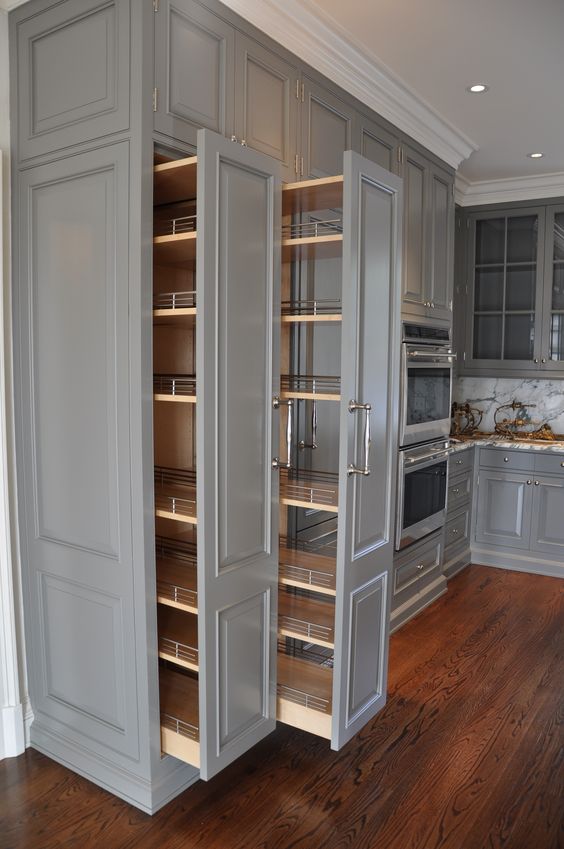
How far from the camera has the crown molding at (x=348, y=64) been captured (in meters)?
2.33

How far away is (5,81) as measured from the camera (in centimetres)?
222

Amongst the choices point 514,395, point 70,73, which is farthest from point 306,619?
point 514,395

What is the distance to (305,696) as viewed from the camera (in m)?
2.34

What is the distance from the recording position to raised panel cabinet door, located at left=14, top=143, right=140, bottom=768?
2016mm

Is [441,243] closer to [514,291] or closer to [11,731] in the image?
[514,291]

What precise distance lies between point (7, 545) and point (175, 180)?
4.54 feet

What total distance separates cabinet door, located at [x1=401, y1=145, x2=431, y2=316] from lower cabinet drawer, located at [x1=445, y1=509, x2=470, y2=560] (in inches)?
61.5

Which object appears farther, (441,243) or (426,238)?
(441,243)

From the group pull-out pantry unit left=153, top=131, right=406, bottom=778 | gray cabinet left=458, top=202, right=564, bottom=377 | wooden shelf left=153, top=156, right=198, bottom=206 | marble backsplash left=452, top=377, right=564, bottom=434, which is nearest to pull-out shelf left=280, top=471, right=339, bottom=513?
pull-out pantry unit left=153, top=131, right=406, bottom=778

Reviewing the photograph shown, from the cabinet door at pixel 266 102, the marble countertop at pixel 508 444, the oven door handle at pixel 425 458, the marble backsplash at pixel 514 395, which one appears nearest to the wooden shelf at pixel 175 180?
the cabinet door at pixel 266 102

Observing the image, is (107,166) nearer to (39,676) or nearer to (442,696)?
(39,676)

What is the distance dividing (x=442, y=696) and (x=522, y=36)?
108 inches

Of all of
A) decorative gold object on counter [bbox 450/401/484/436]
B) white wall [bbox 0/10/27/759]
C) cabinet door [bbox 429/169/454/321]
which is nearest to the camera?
white wall [bbox 0/10/27/759]

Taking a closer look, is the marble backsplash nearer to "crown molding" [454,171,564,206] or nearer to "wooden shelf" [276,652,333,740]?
"crown molding" [454,171,564,206]
